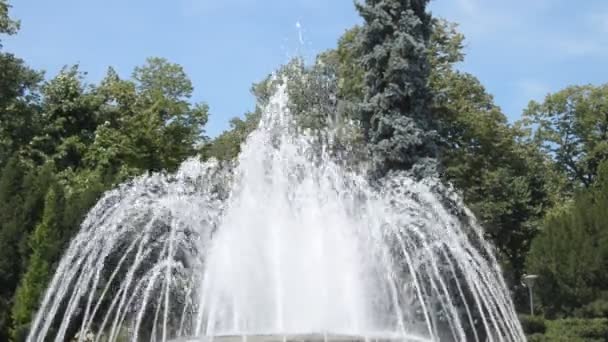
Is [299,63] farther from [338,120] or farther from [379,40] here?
[379,40]

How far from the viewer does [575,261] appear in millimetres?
24109

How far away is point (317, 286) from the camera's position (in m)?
14.7

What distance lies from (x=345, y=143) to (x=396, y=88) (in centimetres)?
406

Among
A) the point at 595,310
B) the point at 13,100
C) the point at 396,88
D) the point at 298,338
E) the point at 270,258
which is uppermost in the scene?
the point at 13,100

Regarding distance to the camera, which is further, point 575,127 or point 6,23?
point 575,127

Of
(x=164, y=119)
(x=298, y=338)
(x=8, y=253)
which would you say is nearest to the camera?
(x=298, y=338)

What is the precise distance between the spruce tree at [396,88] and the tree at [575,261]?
4.00m

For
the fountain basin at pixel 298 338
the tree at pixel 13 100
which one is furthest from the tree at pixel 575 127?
the fountain basin at pixel 298 338

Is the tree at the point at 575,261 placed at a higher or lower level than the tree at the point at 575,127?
lower

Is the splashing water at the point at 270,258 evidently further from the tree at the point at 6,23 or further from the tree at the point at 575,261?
the tree at the point at 6,23

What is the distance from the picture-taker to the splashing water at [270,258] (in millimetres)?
14852

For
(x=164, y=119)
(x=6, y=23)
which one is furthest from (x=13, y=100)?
(x=164, y=119)

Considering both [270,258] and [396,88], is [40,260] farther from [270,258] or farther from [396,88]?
[396,88]

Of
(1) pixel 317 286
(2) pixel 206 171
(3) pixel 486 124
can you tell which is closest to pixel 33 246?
(2) pixel 206 171
